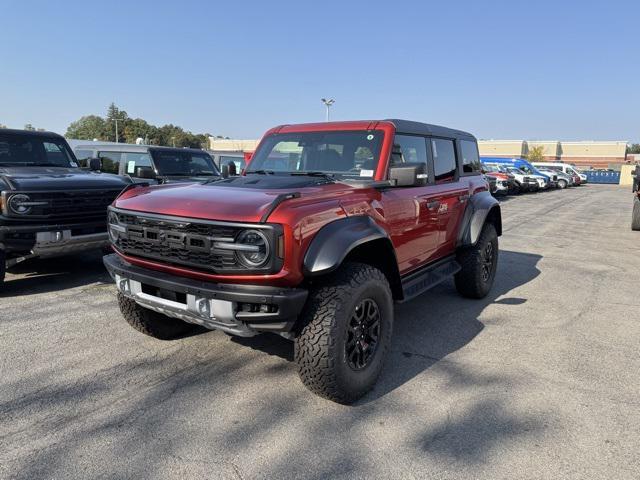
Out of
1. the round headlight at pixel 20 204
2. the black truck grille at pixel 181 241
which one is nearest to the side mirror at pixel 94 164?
the round headlight at pixel 20 204

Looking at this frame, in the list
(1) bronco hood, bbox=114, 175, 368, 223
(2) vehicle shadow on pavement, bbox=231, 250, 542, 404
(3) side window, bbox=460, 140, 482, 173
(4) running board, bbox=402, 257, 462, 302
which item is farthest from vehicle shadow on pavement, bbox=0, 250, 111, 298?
(3) side window, bbox=460, 140, 482, 173

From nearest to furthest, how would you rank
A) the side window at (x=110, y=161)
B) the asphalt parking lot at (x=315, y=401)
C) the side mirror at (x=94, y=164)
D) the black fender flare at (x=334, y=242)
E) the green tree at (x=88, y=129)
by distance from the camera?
the asphalt parking lot at (x=315, y=401), the black fender flare at (x=334, y=242), the side mirror at (x=94, y=164), the side window at (x=110, y=161), the green tree at (x=88, y=129)

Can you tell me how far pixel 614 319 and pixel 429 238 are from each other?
2300mm

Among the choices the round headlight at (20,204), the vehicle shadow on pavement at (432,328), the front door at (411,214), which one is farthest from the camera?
the round headlight at (20,204)

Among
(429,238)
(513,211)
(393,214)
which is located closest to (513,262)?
(429,238)

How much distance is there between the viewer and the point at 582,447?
2.74 m

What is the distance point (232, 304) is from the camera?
2.83 m

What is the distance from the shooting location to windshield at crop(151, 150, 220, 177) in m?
8.80

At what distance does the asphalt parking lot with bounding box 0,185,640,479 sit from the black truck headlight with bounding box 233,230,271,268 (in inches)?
39.2

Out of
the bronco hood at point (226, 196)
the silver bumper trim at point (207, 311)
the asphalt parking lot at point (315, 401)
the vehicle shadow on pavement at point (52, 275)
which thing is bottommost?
the asphalt parking lot at point (315, 401)

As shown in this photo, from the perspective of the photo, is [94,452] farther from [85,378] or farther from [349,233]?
[349,233]

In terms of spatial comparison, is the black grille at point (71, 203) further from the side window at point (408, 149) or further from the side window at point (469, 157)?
the side window at point (469, 157)

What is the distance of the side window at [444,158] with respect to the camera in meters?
4.88

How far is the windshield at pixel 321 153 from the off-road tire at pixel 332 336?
3.80 feet
